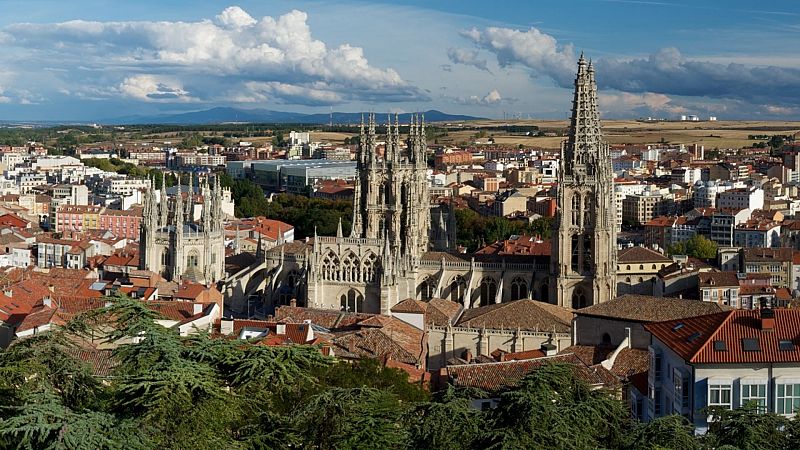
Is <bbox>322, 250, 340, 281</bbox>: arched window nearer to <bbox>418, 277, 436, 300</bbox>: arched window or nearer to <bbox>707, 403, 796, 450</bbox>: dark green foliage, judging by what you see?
<bbox>418, 277, 436, 300</bbox>: arched window

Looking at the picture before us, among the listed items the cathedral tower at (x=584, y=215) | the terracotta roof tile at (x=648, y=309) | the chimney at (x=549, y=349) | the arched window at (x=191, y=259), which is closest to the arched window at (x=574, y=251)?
the cathedral tower at (x=584, y=215)

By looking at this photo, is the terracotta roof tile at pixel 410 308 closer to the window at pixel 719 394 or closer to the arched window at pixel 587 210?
the arched window at pixel 587 210

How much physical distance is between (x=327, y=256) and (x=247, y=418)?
4179cm

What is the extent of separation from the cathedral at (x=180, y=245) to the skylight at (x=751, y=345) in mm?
43719

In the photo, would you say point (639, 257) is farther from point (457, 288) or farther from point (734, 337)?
point (734, 337)

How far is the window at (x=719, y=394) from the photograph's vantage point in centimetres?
3275

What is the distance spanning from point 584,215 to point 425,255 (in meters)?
9.88

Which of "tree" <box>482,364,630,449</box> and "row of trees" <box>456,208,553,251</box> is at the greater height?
"tree" <box>482,364,630,449</box>

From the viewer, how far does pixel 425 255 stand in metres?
68.6

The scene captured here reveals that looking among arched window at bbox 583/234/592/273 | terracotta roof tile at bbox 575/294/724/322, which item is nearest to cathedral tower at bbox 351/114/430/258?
arched window at bbox 583/234/592/273

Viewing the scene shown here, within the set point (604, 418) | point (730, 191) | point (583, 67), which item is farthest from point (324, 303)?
point (730, 191)

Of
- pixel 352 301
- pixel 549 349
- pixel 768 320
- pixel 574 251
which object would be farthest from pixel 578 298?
pixel 768 320

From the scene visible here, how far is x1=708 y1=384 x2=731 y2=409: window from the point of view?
32750mm

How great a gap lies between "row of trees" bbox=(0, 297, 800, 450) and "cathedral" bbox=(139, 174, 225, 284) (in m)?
43.8
